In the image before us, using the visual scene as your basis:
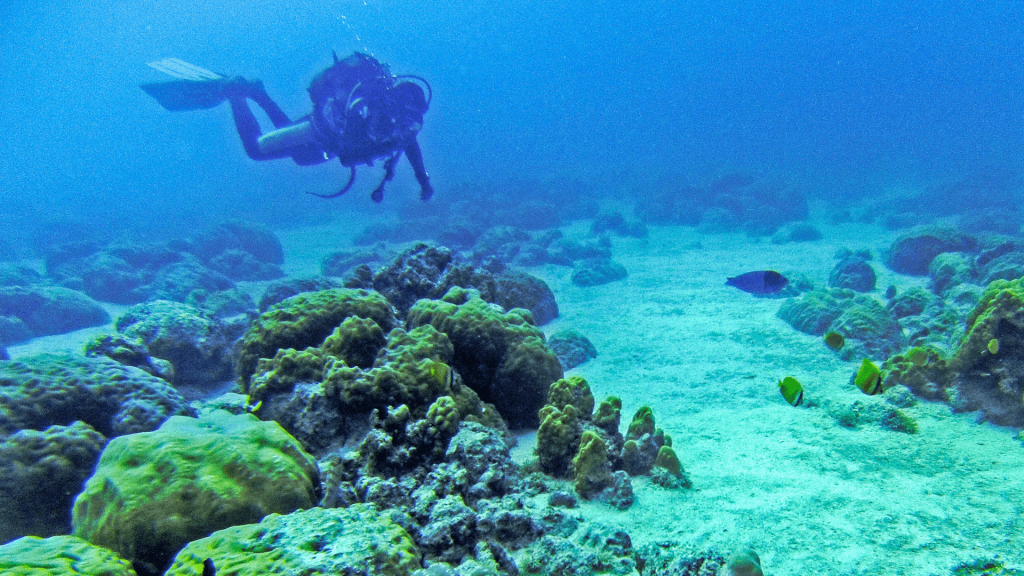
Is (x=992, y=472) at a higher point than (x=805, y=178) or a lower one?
lower

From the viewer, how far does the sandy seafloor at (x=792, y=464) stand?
2941mm

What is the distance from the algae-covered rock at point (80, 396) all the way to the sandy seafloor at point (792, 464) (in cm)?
348

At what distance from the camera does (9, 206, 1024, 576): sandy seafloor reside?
2941 millimetres

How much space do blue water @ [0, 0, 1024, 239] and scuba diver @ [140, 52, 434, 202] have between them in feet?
3.30

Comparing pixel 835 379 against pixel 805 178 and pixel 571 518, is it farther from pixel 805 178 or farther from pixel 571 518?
pixel 805 178

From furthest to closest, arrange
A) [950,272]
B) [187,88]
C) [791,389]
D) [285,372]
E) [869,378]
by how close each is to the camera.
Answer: [187,88], [950,272], [285,372], [869,378], [791,389]

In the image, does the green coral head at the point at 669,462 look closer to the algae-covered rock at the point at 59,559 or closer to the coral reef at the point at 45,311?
the algae-covered rock at the point at 59,559

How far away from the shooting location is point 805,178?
1298 inches

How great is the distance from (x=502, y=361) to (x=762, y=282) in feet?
11.2

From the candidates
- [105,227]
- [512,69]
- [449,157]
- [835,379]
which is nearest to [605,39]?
[512,69]

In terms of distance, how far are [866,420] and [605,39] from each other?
512ft

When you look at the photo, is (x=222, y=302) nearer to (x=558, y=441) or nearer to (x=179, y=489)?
(x=179, y=489)

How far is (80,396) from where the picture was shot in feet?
12.6

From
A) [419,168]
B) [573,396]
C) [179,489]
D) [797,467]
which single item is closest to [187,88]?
[419,168]
